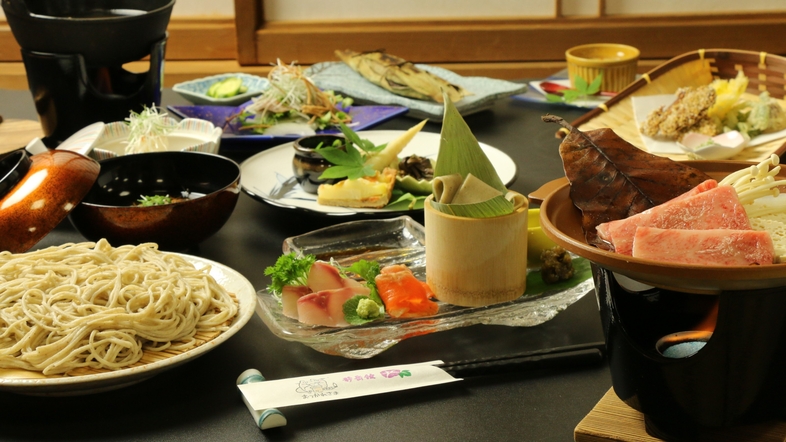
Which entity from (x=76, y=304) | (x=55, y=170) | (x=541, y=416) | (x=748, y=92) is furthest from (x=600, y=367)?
(x=748, y=92)

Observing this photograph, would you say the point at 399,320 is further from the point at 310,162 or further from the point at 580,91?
the point at 580,91

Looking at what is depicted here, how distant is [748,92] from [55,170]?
1.66 meters

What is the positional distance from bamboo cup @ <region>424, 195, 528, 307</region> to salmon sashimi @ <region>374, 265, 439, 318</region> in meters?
0.04

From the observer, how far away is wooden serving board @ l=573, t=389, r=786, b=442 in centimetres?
71

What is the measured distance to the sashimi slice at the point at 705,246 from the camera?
2.08 ft

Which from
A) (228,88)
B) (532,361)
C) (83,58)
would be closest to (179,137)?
(83,58)

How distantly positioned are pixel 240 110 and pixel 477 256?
50.0 inches

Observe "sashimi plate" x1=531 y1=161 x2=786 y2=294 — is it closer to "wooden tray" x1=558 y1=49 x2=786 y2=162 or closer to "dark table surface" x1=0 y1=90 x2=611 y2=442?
"dark table surface" x1=0 y1=90 x2=611 y2=442

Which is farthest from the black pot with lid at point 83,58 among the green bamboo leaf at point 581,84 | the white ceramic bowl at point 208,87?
the green bamboo leaf at point 581,84

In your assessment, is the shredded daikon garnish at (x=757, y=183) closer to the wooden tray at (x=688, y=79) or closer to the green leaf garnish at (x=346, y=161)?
the green leaf garnish at (x=346, y=161)

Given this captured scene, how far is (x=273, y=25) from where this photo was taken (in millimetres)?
3777

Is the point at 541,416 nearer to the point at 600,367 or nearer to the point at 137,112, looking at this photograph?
the point at 600,367

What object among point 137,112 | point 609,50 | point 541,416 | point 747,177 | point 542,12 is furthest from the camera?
point 542,12

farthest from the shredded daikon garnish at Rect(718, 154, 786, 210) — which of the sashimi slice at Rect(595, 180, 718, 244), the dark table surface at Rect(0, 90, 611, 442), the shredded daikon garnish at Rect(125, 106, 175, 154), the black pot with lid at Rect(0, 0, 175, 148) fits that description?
the black pot with lid at Rect(0, 0, 175, 148)
